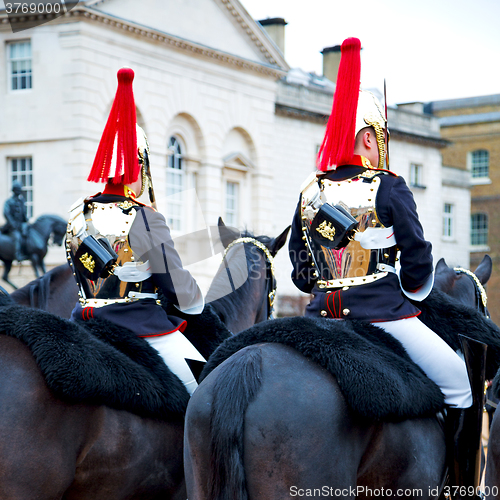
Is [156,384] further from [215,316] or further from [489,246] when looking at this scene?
[489,246]

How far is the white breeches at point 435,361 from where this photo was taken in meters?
4.61

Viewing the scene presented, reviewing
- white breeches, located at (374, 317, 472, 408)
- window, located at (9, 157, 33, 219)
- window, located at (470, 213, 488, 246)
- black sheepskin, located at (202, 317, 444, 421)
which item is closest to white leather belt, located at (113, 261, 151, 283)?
black sheepskin, located at (202, 317, 444, 421)

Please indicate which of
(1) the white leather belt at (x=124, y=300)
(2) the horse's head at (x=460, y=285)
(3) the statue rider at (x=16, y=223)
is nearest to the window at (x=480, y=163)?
(3) the statue rider at (x=16, y=223)

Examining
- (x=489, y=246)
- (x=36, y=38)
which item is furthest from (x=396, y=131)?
(x=36, y=38)

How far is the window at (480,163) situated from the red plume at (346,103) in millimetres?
44392

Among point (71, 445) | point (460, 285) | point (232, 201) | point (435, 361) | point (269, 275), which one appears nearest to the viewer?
point (435, 361)

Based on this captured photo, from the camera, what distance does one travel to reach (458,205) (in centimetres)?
4488

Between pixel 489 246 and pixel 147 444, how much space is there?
140 feet

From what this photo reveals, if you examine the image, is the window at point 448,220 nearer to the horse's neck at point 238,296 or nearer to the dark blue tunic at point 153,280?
the horse's neck at point 238,296

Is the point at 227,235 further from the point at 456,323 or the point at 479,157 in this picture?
the point at 479,157

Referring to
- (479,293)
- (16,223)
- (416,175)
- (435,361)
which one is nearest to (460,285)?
(479,293)

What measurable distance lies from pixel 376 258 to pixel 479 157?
4495 cm

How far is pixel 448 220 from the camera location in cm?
4459

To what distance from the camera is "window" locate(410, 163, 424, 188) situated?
41984mm
